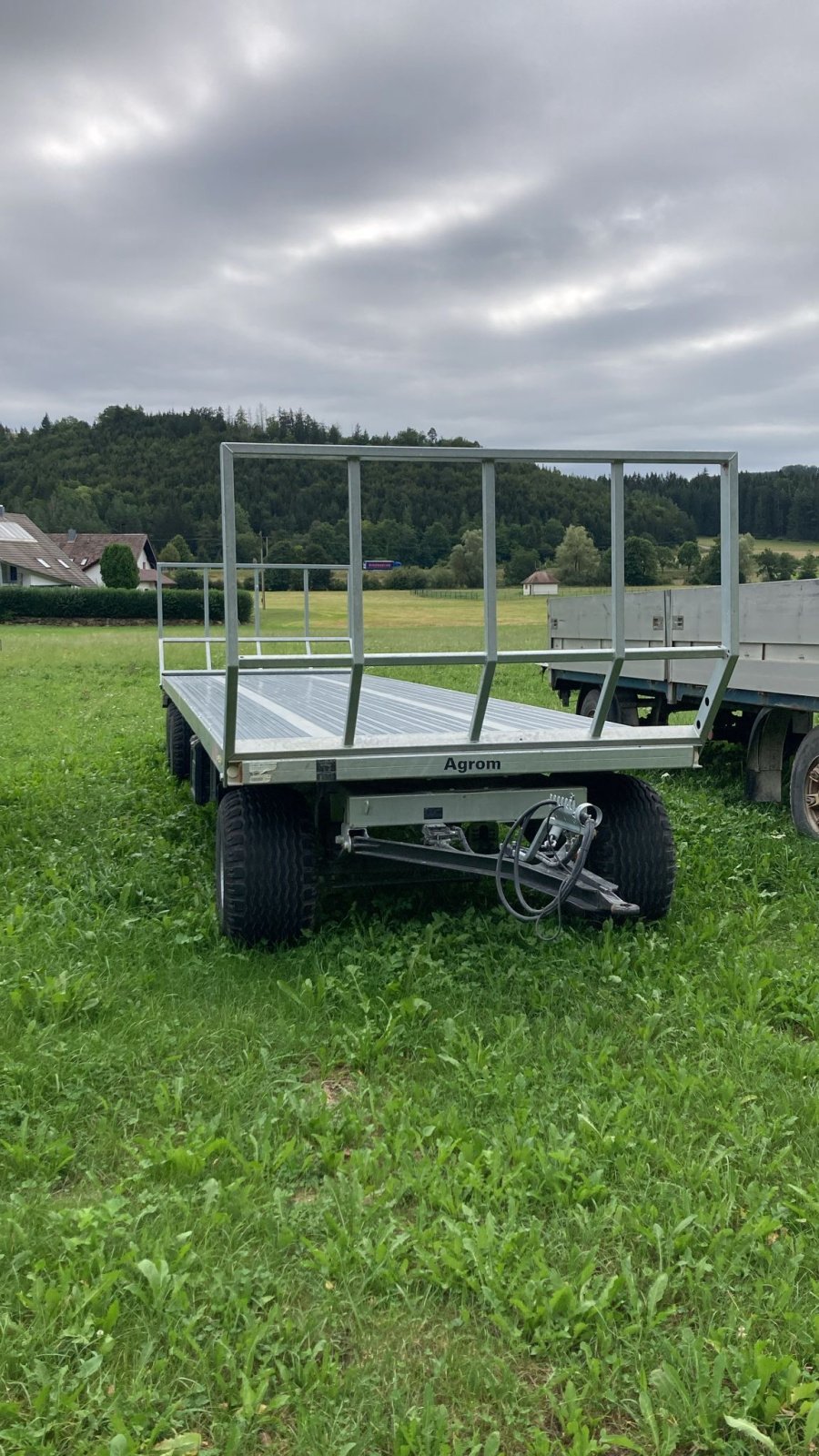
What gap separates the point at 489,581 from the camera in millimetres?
4164

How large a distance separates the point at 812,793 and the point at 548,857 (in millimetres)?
2712

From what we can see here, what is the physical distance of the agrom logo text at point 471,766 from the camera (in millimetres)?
4438

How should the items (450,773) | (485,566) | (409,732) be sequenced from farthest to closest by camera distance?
(409,732), (450,773), (485,566)

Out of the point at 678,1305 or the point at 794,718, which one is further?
the point at 794,718

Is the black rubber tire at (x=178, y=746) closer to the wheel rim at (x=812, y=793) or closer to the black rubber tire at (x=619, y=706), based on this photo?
the black rubber tire at (x=619, y=706)

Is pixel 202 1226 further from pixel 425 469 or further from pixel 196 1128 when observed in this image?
pixel 425 469

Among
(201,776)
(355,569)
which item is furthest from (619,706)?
(355,569)

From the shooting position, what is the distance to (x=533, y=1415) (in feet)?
7.02

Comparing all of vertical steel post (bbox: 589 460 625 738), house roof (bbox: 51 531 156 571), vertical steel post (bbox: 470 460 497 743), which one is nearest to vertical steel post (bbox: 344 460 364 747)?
vertical steel post (bbox: 470 460 497 743)

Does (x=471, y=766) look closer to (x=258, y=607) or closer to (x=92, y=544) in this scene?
(x=258, y=607)

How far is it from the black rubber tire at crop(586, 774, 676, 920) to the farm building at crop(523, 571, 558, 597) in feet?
3.42

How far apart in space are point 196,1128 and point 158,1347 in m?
0.84

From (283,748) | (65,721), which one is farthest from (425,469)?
(65,721)

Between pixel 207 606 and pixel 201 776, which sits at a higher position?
pixel 207 606
